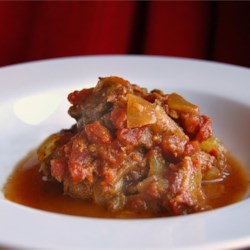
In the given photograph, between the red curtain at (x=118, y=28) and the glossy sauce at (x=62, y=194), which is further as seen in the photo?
the red curtain at (x=118, y=28)

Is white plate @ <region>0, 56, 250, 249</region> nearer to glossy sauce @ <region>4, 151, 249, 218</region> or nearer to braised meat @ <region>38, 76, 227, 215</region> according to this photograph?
glossy sauce @ <region>4, 151, 249, 218</region>

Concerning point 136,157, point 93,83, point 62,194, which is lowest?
point 62,194

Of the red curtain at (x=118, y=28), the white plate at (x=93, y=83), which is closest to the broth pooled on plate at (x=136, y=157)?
the white plate at (x=93, y=83)

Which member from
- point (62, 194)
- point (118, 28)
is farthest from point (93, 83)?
point (118, 28)

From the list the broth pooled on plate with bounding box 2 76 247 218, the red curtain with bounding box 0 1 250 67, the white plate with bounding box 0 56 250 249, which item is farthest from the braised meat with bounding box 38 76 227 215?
the red curtain with bounding box 0 1 250 67

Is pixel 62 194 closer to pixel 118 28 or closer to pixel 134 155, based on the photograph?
pixel 134 155

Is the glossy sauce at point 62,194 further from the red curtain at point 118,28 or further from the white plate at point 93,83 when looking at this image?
Answer: the red curtain at point 118,28
